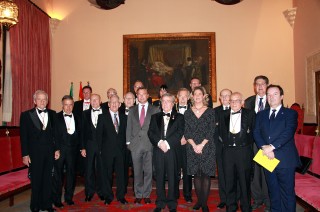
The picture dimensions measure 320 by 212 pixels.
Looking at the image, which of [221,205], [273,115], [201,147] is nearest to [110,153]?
[201,147]

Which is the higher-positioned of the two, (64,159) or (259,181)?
(64,159)

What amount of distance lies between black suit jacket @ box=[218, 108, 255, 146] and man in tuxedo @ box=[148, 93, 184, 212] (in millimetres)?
550


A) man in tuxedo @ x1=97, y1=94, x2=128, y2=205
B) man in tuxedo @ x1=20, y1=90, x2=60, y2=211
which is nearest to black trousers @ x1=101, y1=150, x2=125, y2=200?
man in tuxedo @ x1=97, y1=94, x2=128, y2=205

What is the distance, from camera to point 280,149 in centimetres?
348

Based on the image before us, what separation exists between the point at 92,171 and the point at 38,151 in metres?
0.95

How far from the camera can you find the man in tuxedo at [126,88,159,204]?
471 cm

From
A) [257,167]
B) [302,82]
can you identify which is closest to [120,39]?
[302,82]

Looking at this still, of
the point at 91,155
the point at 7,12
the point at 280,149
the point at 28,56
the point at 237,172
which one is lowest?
the point at 237,172

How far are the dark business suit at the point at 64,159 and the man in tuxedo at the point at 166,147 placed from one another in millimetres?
1199

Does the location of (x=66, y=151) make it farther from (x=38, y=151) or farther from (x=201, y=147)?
(x=201, y=147)

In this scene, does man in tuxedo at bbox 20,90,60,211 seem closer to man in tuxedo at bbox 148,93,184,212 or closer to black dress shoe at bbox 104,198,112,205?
black dress shoe at bbox 104,198,112,205

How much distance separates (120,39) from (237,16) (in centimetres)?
344

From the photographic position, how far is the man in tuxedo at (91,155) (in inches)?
193

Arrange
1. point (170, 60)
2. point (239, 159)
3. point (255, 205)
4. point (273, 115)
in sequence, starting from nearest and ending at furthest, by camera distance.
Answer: point (273, 115) < point (239, 159) < point (255, 205) < point (170, 60)
